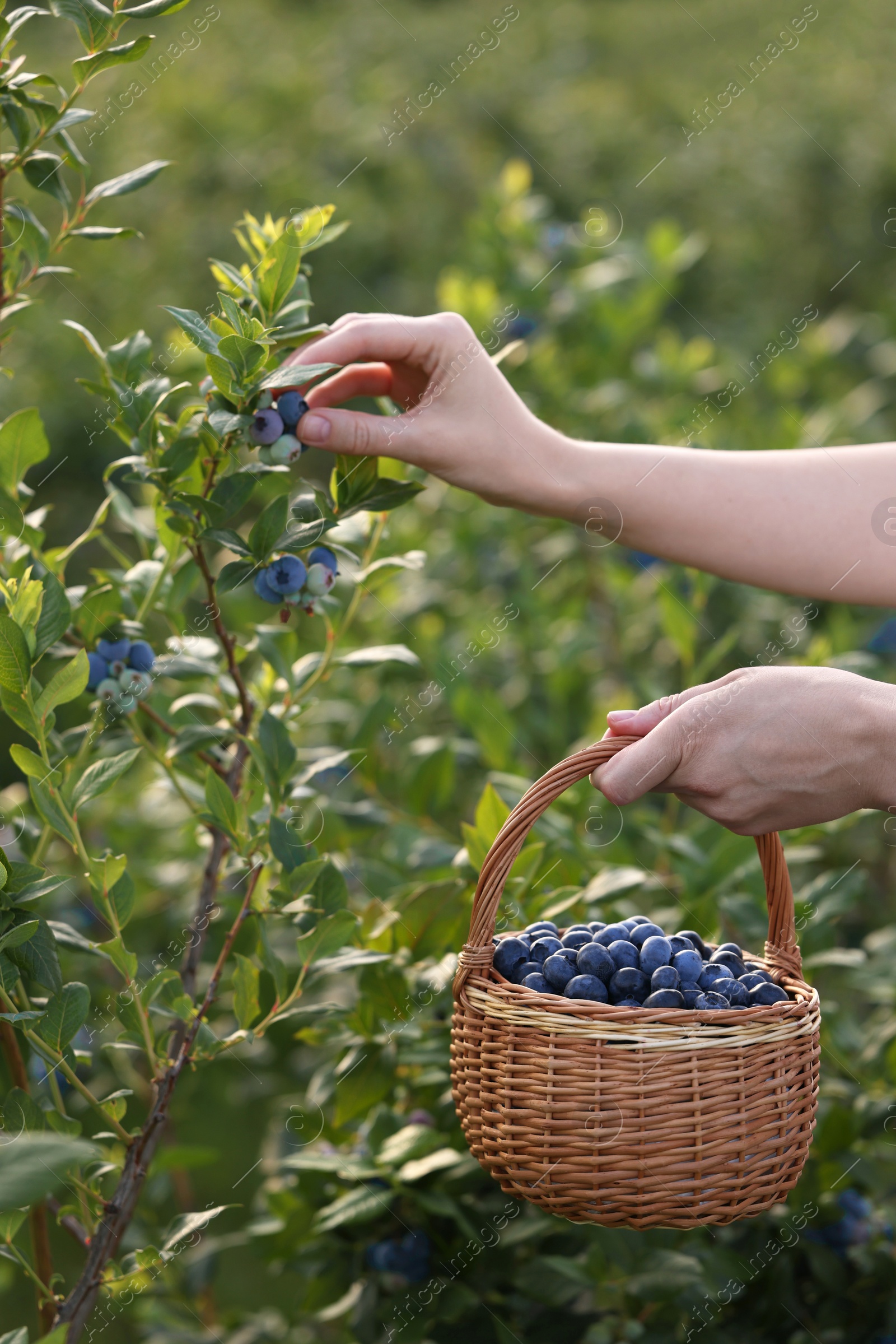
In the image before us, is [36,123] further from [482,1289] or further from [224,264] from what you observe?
[482,1289]

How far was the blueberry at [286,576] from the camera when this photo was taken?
927 mm

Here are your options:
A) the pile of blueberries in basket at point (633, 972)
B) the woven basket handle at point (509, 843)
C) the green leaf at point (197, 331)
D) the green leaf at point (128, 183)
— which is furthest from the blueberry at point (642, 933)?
the green leaf at point (128, 183)

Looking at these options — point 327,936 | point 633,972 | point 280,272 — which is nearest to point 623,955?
point 633,972

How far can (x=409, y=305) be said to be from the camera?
4.39 meters

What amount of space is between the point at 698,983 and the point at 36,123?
0.88 metres

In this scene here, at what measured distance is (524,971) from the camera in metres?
0.84

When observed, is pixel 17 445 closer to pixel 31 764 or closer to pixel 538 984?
pixel 31 764

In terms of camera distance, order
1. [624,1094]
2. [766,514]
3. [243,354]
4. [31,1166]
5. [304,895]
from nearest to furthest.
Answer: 1. [31,1166]
2. [624,1094]
3. [243,354]
4. [304,895]
5. [766,514]

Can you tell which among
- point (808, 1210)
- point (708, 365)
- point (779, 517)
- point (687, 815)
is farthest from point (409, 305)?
point (808, 1210)

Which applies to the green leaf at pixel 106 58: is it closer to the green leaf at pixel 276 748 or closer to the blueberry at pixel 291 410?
the blueberry at pixel 291 410

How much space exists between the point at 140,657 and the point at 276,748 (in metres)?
0.16

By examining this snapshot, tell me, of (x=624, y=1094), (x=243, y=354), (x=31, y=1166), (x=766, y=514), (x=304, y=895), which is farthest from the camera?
(x=766, y=514)

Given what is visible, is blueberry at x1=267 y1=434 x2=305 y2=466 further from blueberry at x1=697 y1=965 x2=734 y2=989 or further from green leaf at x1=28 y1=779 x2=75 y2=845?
blueberry at x1=697 y1=965 x2=734 y2=989

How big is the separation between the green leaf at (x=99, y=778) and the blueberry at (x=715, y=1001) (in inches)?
18.3
